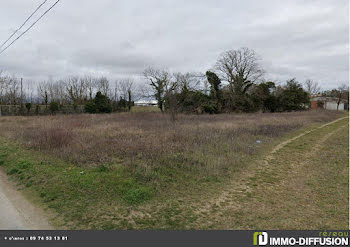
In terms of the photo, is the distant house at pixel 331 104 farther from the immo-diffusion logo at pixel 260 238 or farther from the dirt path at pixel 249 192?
the immo-diffusion logo at pixel 260 238

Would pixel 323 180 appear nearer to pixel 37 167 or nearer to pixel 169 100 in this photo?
pixel 37 167

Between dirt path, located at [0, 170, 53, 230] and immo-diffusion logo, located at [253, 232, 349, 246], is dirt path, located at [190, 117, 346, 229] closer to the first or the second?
immo-diffusion logo, located at [253, 232, 349, 246]

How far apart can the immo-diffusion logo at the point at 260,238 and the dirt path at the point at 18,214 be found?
333 cm

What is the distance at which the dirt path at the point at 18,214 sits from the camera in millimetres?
3316

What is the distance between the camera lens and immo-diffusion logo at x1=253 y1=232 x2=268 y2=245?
303cm

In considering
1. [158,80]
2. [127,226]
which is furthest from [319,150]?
[158,80]

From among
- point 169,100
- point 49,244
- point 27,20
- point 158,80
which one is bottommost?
point 49,244

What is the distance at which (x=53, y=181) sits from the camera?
16.4 feet

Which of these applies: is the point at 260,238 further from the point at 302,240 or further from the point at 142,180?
the point at 142,180

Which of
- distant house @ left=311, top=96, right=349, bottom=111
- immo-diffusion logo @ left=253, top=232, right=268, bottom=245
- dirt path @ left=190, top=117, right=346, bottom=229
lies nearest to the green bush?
dirt path @ left=190, top=117, right=346, bottom=229

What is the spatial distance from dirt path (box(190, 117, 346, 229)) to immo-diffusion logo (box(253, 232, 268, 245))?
0.19 meters

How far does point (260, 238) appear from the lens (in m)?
3.08

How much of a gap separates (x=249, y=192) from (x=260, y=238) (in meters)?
1.68

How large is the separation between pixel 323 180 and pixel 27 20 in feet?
37.2
